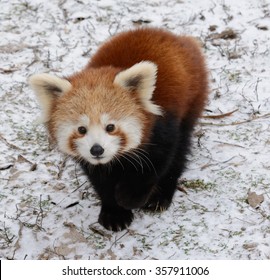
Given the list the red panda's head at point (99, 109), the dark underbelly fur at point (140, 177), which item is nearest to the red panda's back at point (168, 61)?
the dark underbelly fur at point (140, 177)

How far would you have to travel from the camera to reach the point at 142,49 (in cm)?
400

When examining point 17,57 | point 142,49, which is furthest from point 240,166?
point 17,57

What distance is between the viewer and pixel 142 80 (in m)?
3.49

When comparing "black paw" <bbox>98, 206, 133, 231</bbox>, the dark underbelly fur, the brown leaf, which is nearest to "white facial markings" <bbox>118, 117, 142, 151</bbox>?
the dark underbelly fur

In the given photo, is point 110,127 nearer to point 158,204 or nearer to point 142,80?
point 142,80

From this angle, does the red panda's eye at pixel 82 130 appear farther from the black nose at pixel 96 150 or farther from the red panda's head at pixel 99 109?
the black nose at pixel 96 150

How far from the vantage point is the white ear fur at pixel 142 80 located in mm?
3424

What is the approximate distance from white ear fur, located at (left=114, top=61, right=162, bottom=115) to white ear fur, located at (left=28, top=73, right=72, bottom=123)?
1.17 ft

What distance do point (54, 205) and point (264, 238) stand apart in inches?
64.0

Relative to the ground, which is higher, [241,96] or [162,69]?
[162,69]

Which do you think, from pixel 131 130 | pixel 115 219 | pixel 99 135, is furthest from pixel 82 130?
pixel 115 219

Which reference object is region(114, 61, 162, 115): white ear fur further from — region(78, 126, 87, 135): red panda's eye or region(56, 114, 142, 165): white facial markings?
region(78, 126, 87, 135): red panda's eye

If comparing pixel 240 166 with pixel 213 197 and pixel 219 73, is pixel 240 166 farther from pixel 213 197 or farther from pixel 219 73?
pixel 219 73

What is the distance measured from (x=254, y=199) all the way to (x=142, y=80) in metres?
1.31
